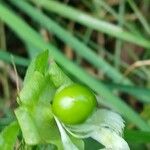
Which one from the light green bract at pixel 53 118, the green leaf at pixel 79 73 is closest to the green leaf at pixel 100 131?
the light green bract at pixel 53 118

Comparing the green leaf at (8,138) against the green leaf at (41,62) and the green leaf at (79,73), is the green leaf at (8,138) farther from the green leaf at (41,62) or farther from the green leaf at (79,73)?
the green leaf at (79,73)

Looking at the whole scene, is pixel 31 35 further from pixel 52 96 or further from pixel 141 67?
pixel 52 96

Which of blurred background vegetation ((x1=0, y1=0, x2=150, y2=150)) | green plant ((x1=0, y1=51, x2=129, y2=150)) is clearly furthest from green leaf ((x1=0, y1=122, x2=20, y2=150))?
blurred background vegetation ((x1=0, y1=0, x2=150, y2=150))

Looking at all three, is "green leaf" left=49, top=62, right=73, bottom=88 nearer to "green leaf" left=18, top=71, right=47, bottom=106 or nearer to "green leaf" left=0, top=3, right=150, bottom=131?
"green leaf" left=18, top=71, right=47, bottom=106

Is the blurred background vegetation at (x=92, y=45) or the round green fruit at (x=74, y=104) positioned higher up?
the round green fruit at (x=74, y=104)

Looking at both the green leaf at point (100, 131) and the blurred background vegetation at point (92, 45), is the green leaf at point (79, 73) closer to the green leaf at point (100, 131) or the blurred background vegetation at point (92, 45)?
the blurred background vegetation at point (92, 45)

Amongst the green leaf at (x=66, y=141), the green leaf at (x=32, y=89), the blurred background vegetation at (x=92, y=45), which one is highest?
the green leaf at (x=32, y=89)

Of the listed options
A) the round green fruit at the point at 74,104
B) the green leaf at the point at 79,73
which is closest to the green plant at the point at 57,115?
the round green fruit at the point at 74,104

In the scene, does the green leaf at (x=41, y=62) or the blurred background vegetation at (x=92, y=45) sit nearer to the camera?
the green leaf at (x=41, y=62)
